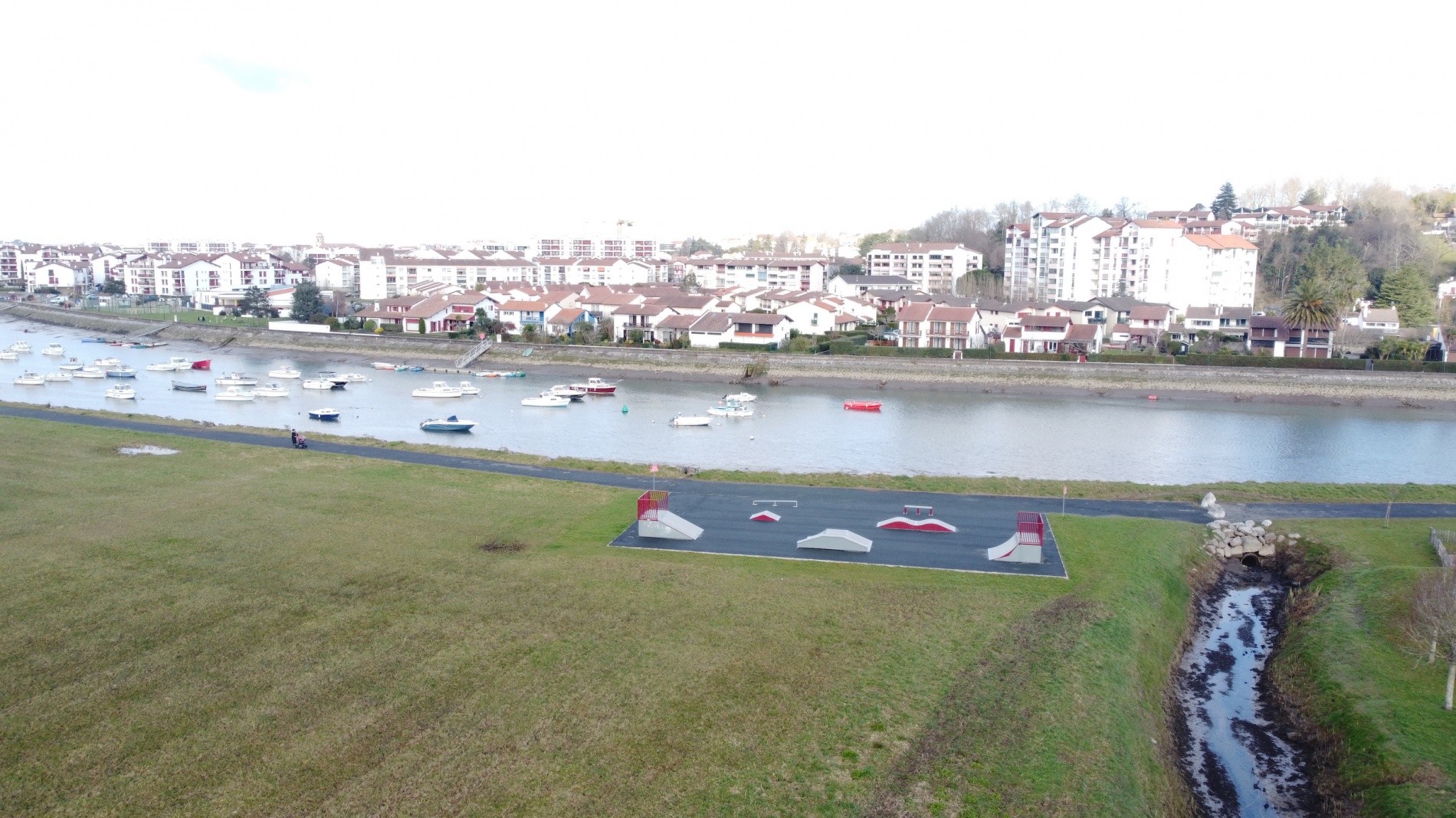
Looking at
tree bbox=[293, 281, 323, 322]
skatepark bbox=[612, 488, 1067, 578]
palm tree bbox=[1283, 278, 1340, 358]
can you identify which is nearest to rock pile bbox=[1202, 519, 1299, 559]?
skatepark bbox=[612, 488, 1067, 578]

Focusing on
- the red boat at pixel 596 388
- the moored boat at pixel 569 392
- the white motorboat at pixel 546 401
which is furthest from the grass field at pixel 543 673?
the red boat at pixel 596 388

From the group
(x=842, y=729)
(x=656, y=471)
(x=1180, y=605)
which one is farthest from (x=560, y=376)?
(x=842, y=729)

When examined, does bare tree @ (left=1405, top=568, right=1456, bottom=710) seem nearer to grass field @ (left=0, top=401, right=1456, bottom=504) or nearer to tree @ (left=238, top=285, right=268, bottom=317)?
grass field @ (left=0, top=401, right=1456, bottom=504)

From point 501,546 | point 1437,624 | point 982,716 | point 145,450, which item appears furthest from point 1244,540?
point 145,450

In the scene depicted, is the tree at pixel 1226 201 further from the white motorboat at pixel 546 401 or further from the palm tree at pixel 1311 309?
the white motorboat at pixel 546 401

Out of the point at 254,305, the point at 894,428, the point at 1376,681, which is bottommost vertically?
the point at 894,428

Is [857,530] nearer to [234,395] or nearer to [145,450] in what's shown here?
[145,450]
